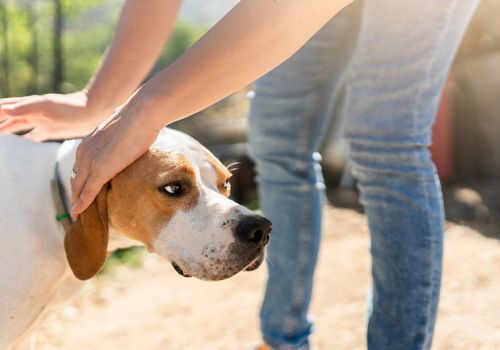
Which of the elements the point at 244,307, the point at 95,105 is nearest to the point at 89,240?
the point at 95,105

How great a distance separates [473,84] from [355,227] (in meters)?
1.66

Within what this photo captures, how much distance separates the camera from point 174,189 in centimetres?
219

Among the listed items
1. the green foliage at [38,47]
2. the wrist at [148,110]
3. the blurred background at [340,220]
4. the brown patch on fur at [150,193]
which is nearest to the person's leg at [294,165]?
the blurred background at [340,220]

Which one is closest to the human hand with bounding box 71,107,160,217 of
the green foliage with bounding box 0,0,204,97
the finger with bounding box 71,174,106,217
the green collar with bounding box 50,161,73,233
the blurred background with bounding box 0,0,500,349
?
the finger with bounding box 71,174,106,217

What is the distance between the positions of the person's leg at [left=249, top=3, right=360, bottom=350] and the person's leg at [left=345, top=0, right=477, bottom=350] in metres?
0.39

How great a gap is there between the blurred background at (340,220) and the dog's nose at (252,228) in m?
0.80

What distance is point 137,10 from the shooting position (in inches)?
95.1

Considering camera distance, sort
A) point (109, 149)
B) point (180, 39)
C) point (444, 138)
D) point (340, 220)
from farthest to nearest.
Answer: point (180, 39) → point (444, 138) → point (340, 220) → point (109, 149)

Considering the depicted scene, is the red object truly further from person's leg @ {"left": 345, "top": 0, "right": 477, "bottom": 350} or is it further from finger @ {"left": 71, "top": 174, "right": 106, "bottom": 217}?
finger @ {"left": 71, "top": 174, "right": 106, "bottom": 217}

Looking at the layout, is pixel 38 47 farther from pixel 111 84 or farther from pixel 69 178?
pixel 69 178

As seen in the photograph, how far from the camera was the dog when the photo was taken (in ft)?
6.91

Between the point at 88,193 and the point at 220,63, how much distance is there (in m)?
0.55

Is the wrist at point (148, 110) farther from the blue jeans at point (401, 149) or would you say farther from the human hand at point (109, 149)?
the blue jeans at point (401, 149)

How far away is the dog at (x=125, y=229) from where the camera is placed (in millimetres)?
2105
